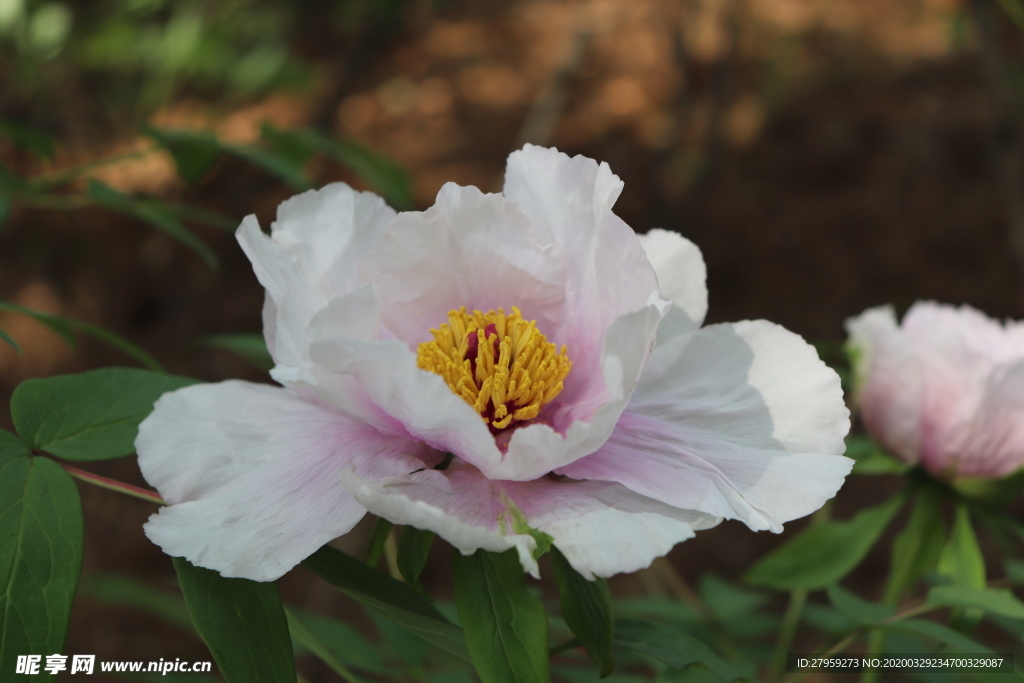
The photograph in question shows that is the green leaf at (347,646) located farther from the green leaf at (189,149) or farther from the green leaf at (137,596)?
the green leaf at (189,149)

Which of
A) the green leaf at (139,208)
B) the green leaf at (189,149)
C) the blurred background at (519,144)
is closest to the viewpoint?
the green leaf at (139,208)

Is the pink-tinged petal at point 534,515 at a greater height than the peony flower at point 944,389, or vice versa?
the peony flower at point 944,389

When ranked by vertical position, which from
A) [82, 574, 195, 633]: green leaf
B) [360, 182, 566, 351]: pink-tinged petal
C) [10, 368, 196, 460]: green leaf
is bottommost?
[10, 368, 196, 460]: green leaf

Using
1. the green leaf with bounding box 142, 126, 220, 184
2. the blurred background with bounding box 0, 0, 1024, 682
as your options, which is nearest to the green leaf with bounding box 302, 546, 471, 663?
the green leaf with bounding box 142, 126, 220, 184

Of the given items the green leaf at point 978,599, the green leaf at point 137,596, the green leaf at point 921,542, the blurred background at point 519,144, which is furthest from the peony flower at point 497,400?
the blurred background at point 519,144

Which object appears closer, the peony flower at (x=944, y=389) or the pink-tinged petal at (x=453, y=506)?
the pink-tinged petal at (x=453, y=506)

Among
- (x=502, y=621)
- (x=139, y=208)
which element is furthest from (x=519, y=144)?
(x=502, y=621)

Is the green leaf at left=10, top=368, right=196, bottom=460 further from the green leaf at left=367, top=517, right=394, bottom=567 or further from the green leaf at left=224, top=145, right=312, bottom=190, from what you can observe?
the green leaf at left=224, top=145, right=312, bottom=190
